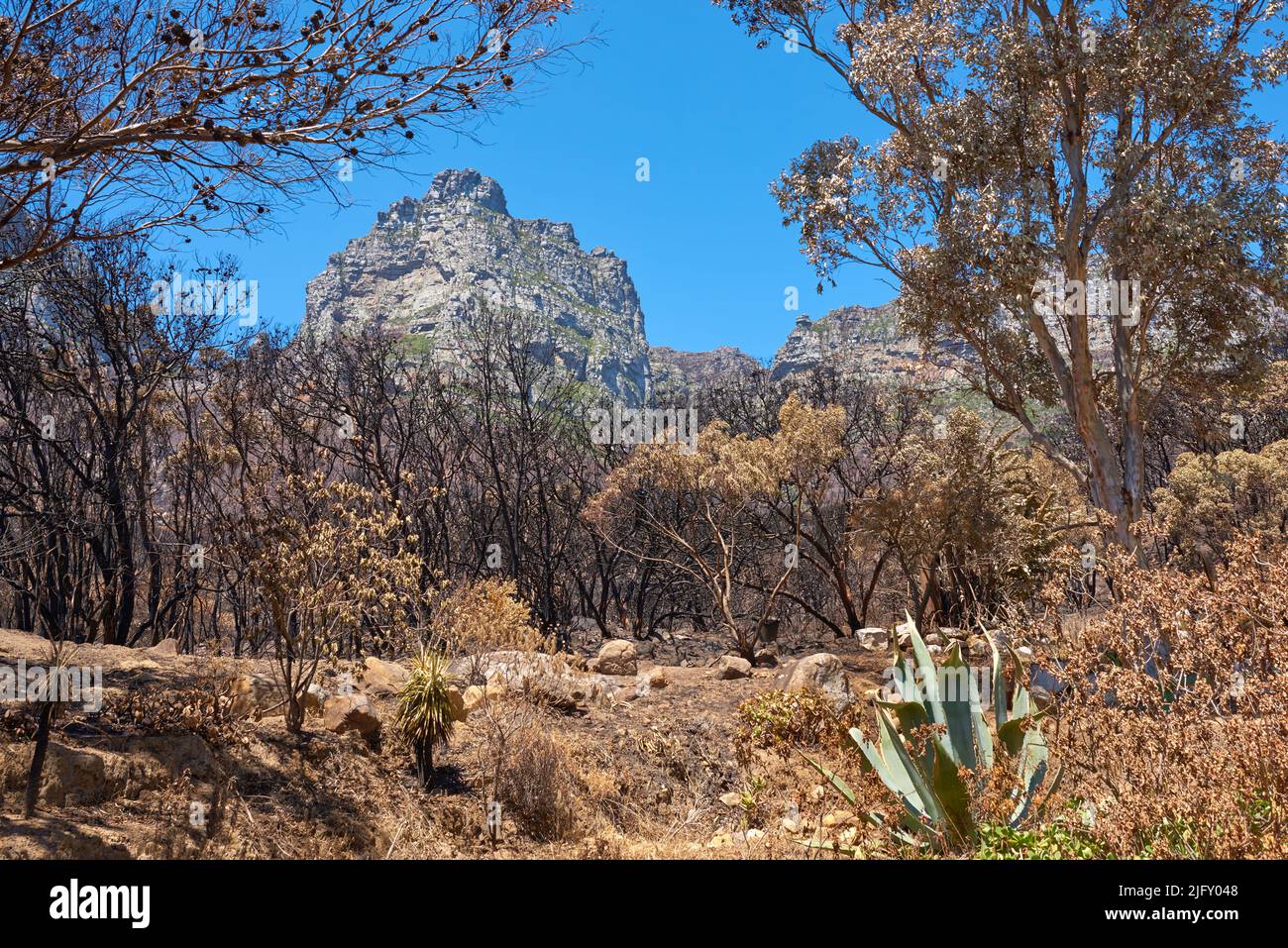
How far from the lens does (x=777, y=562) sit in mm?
24672

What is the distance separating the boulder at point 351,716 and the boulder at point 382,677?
1.10m

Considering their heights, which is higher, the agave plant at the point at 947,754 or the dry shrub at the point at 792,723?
the agave plant at the point at 947,754

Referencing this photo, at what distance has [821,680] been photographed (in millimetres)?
10391

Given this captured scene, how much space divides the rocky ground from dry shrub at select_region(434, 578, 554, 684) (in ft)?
0.78

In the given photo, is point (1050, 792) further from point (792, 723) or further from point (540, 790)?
point (792, 723)

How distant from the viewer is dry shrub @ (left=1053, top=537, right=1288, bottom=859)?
140 inches

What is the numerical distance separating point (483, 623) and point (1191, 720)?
301 inches

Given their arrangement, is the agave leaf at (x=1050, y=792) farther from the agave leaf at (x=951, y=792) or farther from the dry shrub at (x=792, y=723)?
the dry shrub at (x=792, y=723)

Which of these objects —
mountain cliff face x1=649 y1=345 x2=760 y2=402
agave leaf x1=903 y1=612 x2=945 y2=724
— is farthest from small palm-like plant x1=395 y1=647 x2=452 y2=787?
mountain cliff face x1=649 y1=345 x2=760 y2=402

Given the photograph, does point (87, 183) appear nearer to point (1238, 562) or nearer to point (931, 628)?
point (1238, 562)

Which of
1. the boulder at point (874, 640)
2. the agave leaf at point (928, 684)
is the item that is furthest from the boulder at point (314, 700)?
the boulder at point (874, 640)

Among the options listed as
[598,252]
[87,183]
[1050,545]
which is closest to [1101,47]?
[1050,545]

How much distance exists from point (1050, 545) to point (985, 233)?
5.49 m

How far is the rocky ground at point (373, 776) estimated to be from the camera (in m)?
6.15
